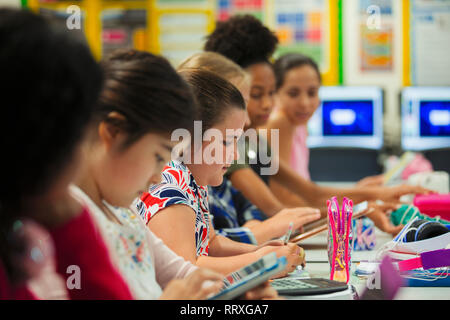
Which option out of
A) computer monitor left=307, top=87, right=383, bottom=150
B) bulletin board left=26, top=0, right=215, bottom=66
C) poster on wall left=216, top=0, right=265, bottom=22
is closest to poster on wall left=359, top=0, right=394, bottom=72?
computer monitor left=307, top=87, right=383, bottom=150

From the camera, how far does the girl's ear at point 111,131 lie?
32.7 inches

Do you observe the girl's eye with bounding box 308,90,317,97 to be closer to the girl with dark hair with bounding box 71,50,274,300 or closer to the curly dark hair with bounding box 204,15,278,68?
the curly dark hair with bounding box 204,15,278,68

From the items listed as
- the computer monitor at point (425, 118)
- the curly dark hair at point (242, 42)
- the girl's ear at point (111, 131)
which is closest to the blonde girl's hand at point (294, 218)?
the curly dark hair at point (242, 42)

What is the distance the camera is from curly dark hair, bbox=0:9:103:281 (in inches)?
21.6

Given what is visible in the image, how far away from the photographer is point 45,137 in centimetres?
57

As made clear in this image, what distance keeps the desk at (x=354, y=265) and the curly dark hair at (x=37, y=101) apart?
62 cm

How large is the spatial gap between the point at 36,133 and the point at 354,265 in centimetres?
99

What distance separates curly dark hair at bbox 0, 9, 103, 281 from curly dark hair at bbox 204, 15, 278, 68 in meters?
1.58

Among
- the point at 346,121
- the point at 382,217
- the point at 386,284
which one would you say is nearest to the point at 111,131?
the point at 386,284

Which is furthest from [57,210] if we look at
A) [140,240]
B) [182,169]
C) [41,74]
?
[182,169]

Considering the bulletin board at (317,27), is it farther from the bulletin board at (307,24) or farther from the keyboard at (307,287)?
the keyboard at (307,287)

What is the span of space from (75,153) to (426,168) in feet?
8.35

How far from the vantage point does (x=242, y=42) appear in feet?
7.11

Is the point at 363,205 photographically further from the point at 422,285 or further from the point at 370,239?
the point at 422,285
